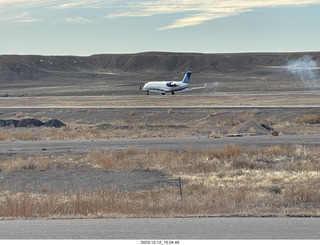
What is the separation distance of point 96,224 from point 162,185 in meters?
10.8

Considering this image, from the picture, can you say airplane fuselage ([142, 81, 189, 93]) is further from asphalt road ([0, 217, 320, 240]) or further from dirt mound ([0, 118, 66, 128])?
asphalt road ([0, 217, 320, 240])

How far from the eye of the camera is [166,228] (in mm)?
10555

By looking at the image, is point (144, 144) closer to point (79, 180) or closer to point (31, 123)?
point (79, 180)

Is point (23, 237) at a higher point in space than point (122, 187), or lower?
higher

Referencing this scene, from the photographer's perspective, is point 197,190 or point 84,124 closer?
point 197,190

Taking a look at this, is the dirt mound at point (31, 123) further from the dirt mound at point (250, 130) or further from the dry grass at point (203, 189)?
the dry grass at point (203, 189)

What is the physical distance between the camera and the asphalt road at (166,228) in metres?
9.79

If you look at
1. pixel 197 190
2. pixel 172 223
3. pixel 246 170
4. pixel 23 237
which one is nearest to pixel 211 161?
pixel 246 170

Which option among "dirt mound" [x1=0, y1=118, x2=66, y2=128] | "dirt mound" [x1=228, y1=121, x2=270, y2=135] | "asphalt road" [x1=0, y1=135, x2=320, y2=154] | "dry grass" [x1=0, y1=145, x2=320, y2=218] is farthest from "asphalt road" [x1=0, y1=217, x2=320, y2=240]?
"dirt mound" [x1=0, y1=118, x2=66, y2=128]

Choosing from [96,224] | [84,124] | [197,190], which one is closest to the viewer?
[96,224]

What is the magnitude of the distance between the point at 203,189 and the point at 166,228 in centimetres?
938

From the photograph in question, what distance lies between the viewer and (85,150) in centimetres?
3441

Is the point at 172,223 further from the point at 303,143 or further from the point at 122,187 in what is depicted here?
the point at 303,143

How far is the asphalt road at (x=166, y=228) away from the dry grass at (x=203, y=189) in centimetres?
107
